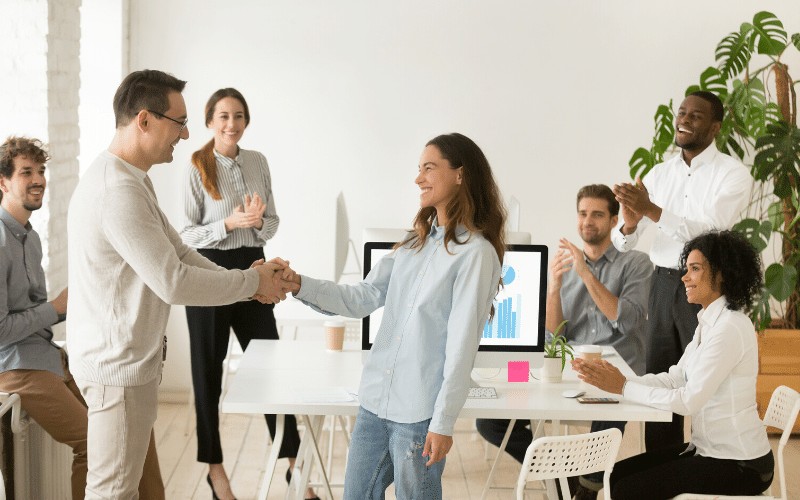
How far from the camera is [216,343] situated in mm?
4062

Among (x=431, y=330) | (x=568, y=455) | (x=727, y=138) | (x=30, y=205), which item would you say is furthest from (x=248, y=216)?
(x=727, y=138)

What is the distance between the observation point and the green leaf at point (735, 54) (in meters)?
5.23

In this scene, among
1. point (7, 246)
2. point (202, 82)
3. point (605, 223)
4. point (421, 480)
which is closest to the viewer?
point (421, 480)

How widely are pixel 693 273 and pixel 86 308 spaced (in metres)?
1.86

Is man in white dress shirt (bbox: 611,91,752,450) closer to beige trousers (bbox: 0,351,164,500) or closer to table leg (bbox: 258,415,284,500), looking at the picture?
table leg (bbox: 258,415,284,500)

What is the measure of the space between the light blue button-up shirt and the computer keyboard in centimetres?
63

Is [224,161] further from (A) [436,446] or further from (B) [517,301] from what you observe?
(A) [436,446]

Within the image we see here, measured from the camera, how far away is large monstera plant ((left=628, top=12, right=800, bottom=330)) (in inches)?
193

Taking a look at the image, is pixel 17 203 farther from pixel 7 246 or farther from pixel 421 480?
pixel 421 480

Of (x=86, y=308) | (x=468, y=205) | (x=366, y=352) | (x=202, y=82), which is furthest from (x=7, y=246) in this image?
(x=202, y=82)

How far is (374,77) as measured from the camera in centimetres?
568

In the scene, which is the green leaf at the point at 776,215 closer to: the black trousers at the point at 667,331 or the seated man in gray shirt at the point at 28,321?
the black trousers at the point at 667,331

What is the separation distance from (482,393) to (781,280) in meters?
2.45

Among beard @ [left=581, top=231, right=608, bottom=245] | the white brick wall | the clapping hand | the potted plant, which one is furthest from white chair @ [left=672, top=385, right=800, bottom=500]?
the white brick wall
